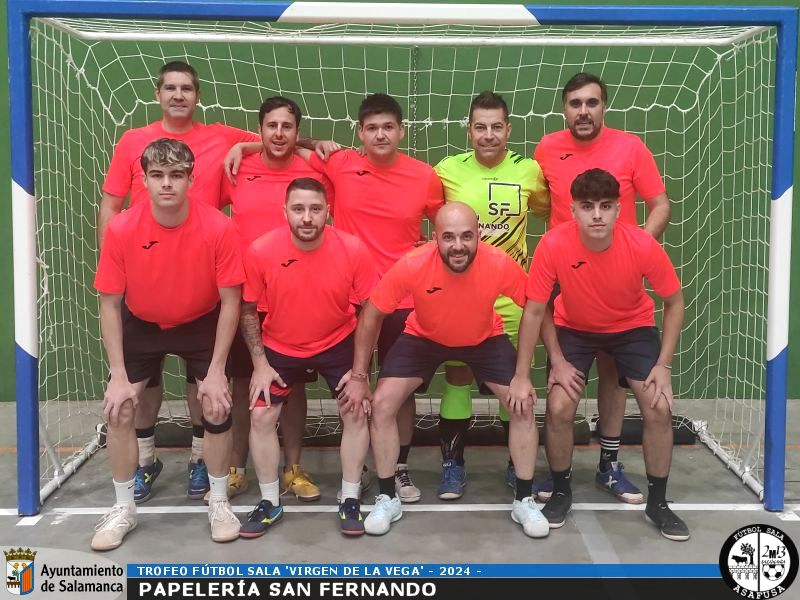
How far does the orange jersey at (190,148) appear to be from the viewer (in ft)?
12.3

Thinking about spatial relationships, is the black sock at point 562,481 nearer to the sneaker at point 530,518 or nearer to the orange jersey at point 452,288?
the sneaker at point 530,518

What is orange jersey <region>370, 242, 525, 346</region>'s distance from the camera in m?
3.40

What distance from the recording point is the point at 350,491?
3.46 m

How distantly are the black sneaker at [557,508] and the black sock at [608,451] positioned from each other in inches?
17.8

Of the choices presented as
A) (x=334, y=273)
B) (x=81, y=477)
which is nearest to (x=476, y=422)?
(x=334, y=273)

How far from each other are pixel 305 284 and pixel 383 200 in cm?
62

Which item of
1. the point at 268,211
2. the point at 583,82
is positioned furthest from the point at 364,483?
the point at 583,82

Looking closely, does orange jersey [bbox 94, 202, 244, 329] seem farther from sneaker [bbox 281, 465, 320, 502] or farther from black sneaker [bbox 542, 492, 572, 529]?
black sneaker [bbox 542, 492, 572, 529]

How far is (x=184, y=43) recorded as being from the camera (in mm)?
5180

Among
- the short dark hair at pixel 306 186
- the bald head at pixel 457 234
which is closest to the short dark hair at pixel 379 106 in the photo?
the short dark hair at pixel 306 186

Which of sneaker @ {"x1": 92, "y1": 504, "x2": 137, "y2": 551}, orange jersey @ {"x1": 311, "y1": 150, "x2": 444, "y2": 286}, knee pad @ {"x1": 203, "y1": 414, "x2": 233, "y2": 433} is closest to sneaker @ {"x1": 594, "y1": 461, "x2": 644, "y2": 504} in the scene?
orange jersey @ {"x1": 311, "y1": 150, "x2": 444, "y2": 286}

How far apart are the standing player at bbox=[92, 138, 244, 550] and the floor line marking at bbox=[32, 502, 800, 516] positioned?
24cm

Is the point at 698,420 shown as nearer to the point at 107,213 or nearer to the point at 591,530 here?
the point at 591,530

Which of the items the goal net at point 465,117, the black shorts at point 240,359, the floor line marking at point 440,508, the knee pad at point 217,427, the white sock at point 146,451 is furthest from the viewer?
the goal net at point 465,117
